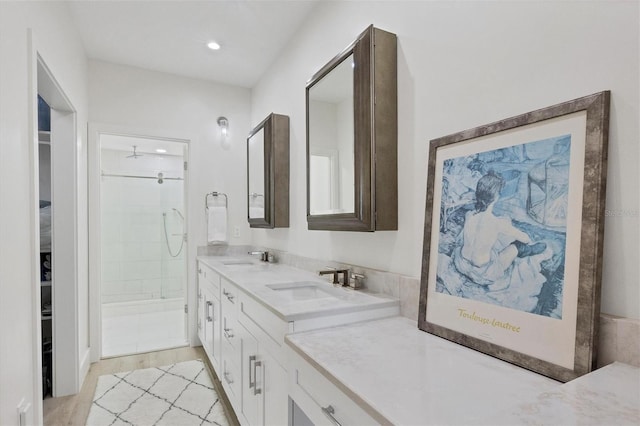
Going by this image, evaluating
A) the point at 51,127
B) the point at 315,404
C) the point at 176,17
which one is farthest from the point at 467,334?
the point at 51,127

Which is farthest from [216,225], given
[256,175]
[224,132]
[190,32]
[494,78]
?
[494,78]

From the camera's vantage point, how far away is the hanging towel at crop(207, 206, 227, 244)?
342 cm

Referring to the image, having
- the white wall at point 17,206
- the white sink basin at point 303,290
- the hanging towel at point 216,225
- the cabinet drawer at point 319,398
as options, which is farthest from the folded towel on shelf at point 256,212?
the cabinet drawer at point 319,398

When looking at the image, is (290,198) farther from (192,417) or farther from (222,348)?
(192,417)

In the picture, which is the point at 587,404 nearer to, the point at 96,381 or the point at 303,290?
the point at 303,290

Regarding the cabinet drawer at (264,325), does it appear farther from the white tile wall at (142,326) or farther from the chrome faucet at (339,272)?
the white tile wall at (142,326)

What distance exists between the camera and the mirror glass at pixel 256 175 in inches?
118

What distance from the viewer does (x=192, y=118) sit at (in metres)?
3.44

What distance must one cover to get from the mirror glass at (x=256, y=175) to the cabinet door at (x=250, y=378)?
133 cm

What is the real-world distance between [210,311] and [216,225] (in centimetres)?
101

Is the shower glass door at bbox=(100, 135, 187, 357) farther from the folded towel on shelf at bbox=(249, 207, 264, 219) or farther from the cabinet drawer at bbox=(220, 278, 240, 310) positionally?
the cabinet drawer at bbox=(220, 278, 240, 310)

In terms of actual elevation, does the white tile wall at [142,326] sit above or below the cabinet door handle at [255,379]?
below

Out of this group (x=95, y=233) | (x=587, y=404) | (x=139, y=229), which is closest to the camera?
(x=587, y=404)

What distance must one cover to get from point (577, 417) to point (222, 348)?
2.07 metres
